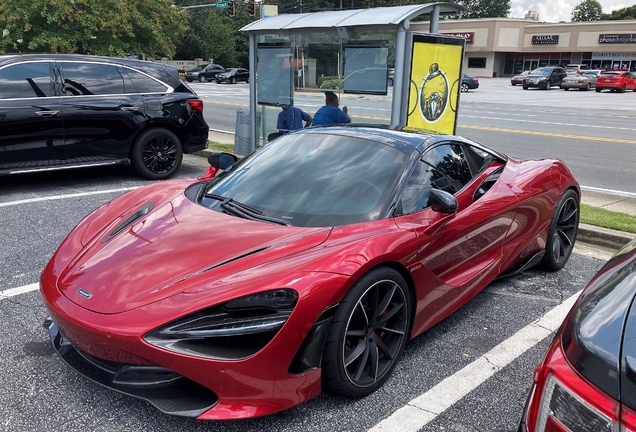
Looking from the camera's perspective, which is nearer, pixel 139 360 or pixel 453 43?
pixel 139 360

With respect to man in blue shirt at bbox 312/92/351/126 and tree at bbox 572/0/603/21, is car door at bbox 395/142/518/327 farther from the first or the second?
tree at bbox 572/0/603/21

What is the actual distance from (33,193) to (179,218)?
4580mm

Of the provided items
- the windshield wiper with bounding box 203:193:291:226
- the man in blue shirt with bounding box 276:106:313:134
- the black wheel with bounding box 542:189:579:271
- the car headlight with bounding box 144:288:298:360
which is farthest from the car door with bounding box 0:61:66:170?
the black wheel with bounding box 542:189:579:271

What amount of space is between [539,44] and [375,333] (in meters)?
64.8

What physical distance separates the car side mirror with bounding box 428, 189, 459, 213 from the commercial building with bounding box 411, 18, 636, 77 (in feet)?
180

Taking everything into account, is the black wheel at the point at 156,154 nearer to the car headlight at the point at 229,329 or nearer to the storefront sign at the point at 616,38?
the car headlight at the point at 229,329

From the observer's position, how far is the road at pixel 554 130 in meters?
9.11

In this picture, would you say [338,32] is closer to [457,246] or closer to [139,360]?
[457,246]

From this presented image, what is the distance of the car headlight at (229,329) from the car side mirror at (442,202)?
1225 mm

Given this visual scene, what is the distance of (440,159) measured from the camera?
12.5 feet

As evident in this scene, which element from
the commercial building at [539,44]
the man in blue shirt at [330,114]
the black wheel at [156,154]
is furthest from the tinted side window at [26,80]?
the commercial building at [539,44]

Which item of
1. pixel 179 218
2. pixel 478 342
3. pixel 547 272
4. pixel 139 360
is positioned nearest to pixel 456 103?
pixel 547 272

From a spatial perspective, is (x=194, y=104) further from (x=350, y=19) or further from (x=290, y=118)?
(x=350, y=19)

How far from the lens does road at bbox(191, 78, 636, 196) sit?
9.11 meters
